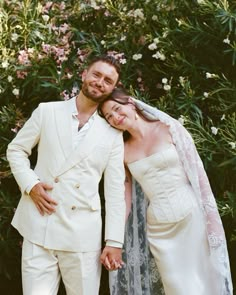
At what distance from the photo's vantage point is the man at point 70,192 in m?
3.25

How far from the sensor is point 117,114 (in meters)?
3.51

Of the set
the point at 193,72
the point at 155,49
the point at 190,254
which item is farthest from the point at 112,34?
the point at 190,254

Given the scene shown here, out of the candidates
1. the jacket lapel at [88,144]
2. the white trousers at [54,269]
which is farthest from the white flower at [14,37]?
the white trousers at [54,269]

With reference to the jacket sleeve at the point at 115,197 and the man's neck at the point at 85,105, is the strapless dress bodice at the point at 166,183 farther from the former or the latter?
the man's neck at the point at 85,105

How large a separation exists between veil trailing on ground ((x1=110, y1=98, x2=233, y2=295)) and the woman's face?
19 cm

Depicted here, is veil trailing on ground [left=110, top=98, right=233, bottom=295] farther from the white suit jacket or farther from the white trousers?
the white trousers

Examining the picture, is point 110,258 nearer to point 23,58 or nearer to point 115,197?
point 115,197

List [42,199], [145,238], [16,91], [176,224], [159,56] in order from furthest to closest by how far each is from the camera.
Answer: [16,91]
[159,56]
[145,238]
[176,224]
[42,199]

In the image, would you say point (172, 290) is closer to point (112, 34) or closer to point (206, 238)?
point (206, 238)

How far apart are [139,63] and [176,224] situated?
57.3 inches

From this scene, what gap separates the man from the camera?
3.25 meters

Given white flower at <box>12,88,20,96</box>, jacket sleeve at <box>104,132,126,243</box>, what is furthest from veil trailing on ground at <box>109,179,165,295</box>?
white flower at <box>12,88,20,96</box>

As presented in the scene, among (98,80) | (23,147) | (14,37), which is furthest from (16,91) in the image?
(98,80)

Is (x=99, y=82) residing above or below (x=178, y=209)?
above
